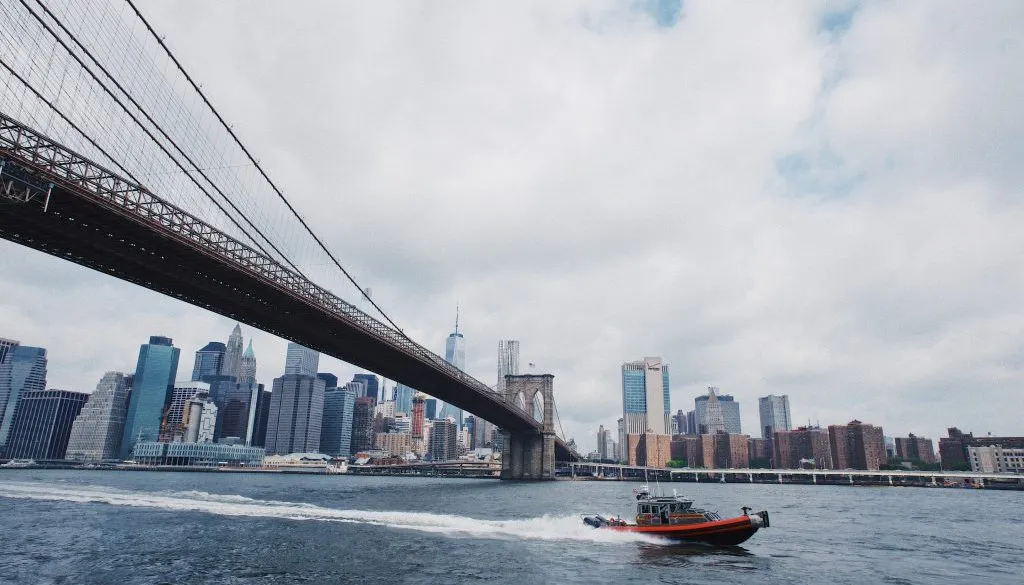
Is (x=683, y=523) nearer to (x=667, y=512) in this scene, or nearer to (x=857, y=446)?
(x=667, y=512)

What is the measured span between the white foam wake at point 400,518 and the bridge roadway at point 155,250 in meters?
15.7

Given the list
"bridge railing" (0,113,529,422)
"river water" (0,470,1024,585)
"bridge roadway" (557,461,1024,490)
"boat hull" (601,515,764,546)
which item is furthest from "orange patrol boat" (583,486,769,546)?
"bridge roadway" (557,461,1024,490)

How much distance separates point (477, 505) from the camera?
52.8m

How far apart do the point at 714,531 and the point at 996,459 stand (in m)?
176

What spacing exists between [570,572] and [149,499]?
4452 centimetres

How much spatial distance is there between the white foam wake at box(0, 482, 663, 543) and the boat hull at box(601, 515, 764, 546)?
2.09 ft

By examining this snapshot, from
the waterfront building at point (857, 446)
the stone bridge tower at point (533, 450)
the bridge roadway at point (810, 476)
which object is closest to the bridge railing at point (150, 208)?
the stone bridge tower at point (533, 450)

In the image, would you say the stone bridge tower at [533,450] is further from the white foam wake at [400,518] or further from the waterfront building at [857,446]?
the waterfront building at [857,446]

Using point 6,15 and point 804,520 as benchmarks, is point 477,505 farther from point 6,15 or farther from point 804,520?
point 6,15

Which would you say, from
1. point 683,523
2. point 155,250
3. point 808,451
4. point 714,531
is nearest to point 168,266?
point 155,250

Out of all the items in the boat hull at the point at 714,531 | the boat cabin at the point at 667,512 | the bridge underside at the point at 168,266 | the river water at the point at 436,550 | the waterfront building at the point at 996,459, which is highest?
the bridge underside at the point at 168,266

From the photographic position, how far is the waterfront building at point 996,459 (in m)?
151

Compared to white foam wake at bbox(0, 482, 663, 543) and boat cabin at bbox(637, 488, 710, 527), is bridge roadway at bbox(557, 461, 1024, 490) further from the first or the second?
boat cabin at bbox(637, 488, 710, 527)

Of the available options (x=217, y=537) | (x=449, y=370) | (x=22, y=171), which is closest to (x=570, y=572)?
(x=217, y=537)
